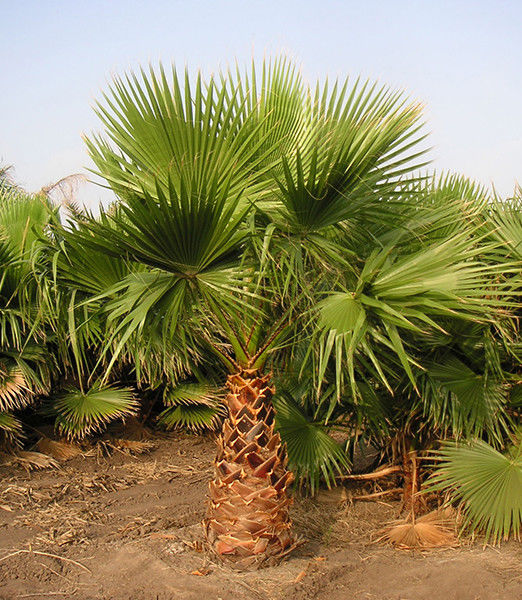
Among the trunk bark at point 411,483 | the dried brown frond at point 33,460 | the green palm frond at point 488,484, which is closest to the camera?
the green palm frond at point 488,484

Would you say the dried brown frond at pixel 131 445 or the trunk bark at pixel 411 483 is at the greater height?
the trunk bark at pixel 411 483

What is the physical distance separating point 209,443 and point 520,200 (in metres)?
5.03

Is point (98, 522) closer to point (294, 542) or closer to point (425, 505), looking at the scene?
point (294, 542)

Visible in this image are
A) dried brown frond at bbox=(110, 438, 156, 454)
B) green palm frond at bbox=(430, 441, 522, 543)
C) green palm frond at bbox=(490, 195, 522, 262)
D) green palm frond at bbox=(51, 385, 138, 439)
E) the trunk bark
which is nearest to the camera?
green palm frond at bbox=(430, 441, 522, 543)

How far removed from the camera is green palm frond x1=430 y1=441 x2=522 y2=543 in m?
4.48

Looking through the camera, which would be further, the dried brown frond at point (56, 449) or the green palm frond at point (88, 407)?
the dried brown frond at point (56, 449)

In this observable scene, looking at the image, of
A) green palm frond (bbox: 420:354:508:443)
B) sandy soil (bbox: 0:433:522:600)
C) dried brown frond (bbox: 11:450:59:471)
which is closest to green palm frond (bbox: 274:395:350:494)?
sandy soil (bbox: 0:433:522:600)

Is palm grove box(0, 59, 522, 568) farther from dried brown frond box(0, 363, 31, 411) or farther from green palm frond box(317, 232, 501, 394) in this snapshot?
dried brown frond box(0, 363, 31, 411)

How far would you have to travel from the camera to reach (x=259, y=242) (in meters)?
3.76

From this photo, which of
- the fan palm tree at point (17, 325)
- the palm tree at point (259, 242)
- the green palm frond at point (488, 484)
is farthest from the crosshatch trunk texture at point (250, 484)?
the fan palm tree at point (17, 325)

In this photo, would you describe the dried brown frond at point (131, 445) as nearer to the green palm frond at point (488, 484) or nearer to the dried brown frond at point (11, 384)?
the dried brown frond at point (11, 384)

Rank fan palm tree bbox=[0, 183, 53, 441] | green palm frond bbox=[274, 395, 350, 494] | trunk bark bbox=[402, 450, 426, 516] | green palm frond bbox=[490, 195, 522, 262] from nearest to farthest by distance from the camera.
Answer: green palm frond bbox=[490, 195, 522, 262] < green palm frond bbox=[274, 395, 350, 494] < trunk bark bbox=[402, 450, 426, 516] < fan palm tree bbox=[0, 183, 53, 441]

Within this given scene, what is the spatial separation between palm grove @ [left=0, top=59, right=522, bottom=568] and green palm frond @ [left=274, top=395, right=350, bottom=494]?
2 cm

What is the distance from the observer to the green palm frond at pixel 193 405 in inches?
307
